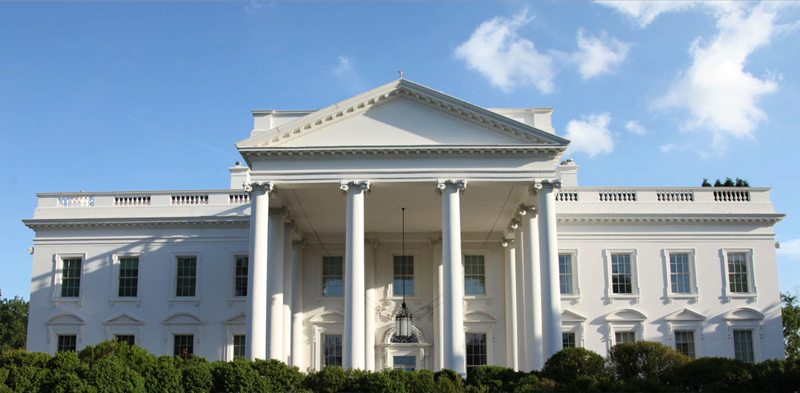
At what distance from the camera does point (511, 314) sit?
3108cm

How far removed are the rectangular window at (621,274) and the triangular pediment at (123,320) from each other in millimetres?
20115

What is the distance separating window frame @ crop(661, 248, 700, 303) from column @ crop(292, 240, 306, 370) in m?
15.6

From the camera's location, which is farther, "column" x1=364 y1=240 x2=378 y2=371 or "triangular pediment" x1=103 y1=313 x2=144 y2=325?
"column" x1=364 y1=240 x2=378 y2=371

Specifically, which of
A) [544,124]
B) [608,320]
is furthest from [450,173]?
[608,320]

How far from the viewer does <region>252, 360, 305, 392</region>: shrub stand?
21.0m

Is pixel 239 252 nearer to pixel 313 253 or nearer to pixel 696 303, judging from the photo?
pixel 313 253

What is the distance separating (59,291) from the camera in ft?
102

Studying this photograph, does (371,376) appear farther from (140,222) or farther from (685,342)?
(685,342)

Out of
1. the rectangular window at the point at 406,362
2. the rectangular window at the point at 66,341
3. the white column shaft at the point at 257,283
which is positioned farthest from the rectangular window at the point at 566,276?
the rectangular window at the point at 66,341

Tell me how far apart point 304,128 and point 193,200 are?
10.1m

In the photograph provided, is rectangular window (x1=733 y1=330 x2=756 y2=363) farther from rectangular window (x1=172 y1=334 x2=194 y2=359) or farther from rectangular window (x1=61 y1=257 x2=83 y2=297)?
rectangular window (x1=61 y1=257 x2=83 y2=297)

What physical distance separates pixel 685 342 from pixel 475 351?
8.77 m

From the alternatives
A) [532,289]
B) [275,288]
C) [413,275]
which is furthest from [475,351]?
[275,288]

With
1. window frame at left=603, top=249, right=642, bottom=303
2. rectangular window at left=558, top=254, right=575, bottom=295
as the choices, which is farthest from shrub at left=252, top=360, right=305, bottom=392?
window frame at left=603, top=249, right=642, bottom=303
